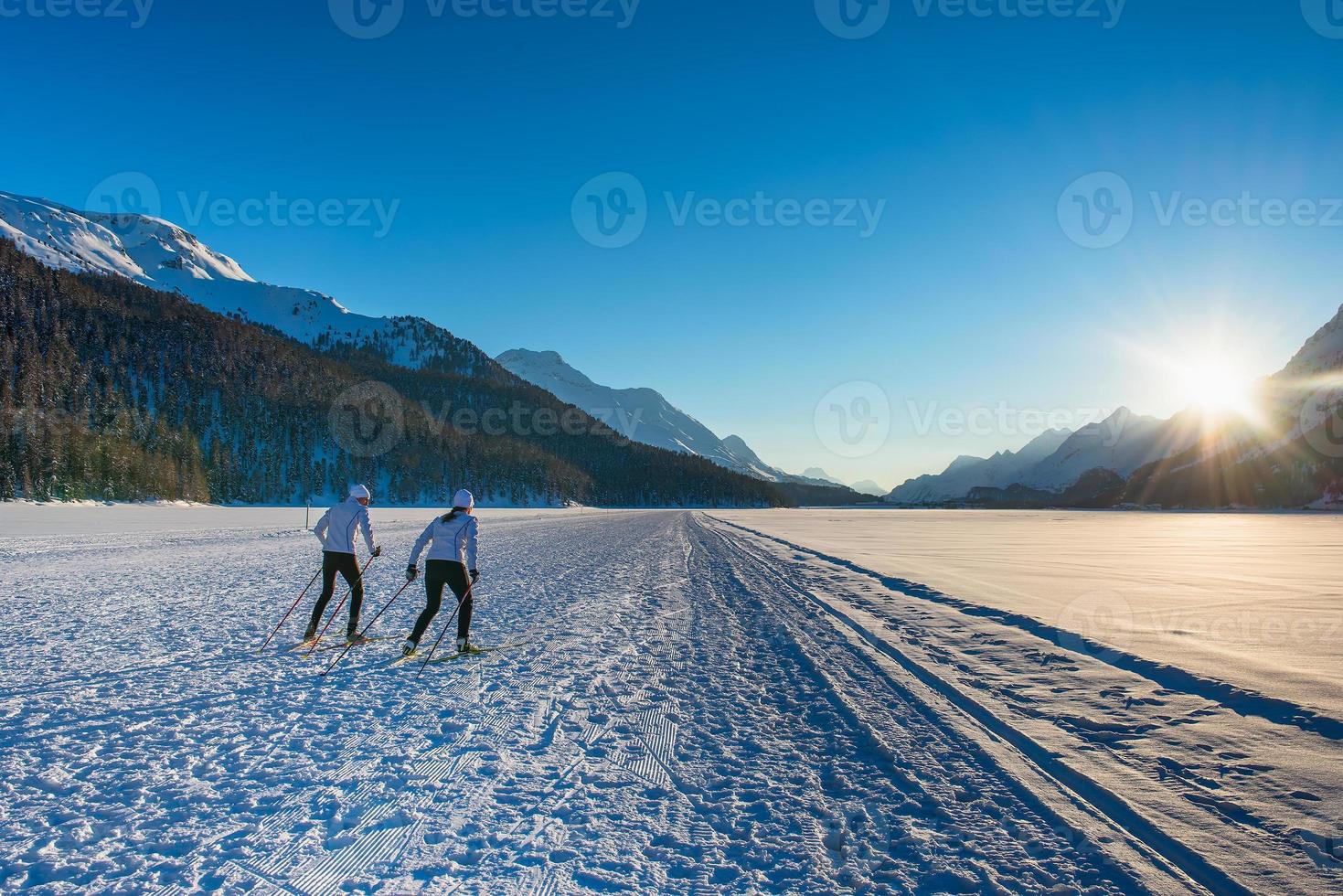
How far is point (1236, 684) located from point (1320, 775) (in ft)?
7.38

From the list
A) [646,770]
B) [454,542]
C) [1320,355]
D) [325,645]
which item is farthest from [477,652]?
[1320,355]

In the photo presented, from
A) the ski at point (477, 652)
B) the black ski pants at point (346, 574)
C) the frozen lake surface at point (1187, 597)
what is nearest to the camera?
the frozen lake surface at point (1187, 597)

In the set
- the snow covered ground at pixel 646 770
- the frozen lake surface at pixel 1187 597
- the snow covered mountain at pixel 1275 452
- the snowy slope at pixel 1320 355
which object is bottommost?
the snow covered ground at pixel 646 770

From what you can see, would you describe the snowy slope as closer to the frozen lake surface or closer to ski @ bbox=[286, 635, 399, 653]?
the frozen lake surface

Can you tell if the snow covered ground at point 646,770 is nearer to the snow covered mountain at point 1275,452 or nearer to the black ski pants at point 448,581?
the black ski pants at point 448,581

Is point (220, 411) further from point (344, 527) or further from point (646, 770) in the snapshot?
point (646, 770)

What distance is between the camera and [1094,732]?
18.5 ft

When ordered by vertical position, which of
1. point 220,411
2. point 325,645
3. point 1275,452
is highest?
point 220,411

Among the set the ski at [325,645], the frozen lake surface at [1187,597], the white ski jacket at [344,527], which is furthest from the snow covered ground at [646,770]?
the white ski jacket at [344,527]

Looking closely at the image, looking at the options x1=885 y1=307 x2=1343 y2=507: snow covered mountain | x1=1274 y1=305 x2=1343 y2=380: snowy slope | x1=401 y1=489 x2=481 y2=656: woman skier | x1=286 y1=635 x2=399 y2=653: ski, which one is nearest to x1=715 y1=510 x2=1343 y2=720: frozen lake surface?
x1=401 y1=489 x2=481 y2=656: woman skier

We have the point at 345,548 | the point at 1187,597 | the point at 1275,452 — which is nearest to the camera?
the point at 345,548

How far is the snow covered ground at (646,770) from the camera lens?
11.6 feet

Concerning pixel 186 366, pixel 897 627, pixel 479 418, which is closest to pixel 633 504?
pixel 479 418

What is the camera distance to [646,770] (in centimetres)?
490
